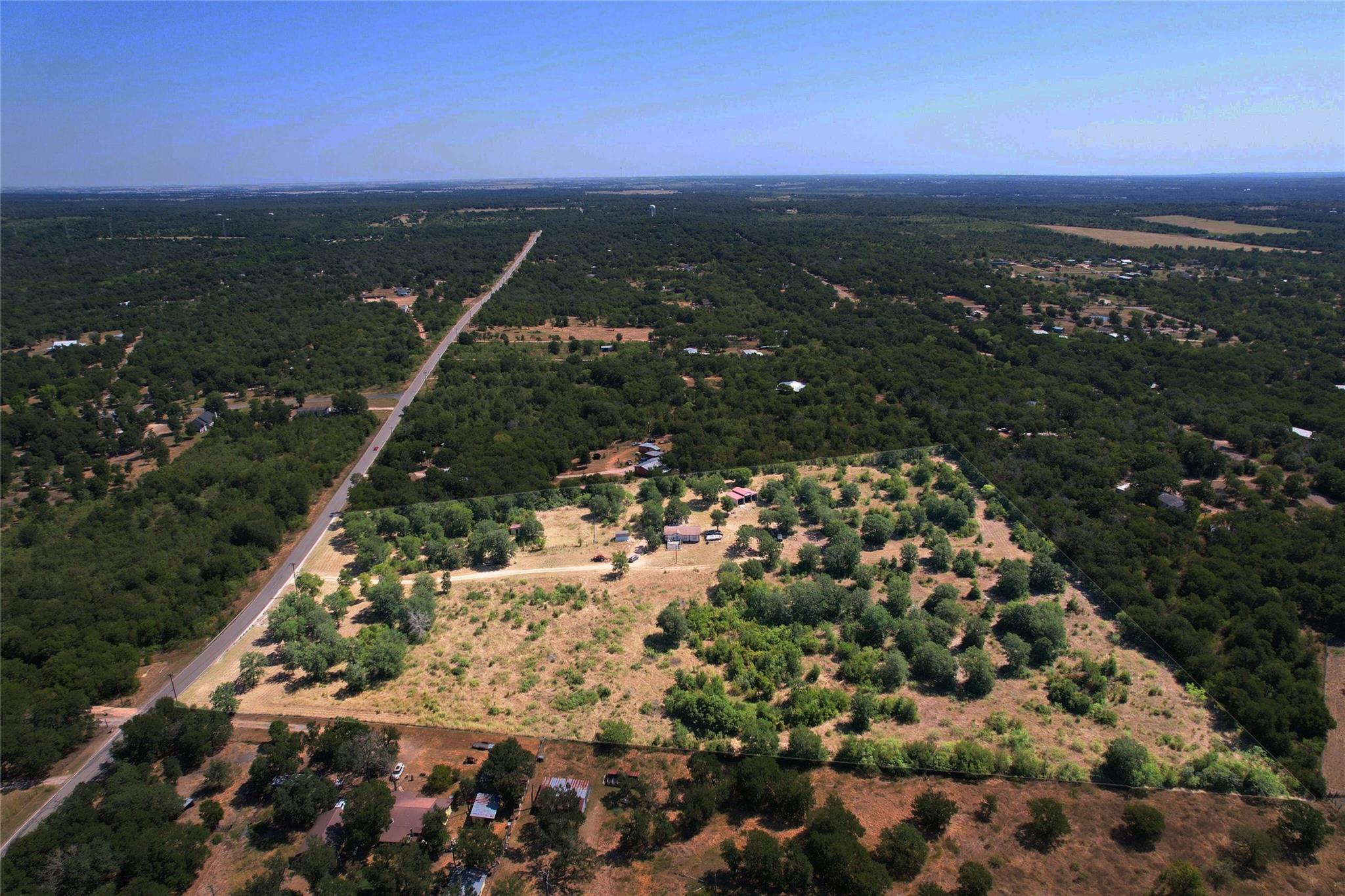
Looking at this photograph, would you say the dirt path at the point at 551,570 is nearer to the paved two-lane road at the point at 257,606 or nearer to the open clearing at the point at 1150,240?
the paved two-lane road at the point at 257,606

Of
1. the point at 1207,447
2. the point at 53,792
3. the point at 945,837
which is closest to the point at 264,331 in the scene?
the point at 53,792

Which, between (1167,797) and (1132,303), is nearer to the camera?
(1167,797)

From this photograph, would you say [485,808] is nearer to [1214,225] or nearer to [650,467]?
[650,467]

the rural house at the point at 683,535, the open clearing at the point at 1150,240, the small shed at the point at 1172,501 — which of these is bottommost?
the rural house at the point at 683,535

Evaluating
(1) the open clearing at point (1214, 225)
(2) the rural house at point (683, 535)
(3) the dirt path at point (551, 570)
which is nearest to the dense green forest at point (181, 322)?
(3) the dirt path at point (551, 570)

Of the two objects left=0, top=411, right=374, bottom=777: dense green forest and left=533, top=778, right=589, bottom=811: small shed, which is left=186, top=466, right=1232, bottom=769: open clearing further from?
left=0, top=411, right=374, bottom=777: dense green forest

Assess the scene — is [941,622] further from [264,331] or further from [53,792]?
[264,331]

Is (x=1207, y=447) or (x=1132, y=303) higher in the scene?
(x=1132, y=303)
